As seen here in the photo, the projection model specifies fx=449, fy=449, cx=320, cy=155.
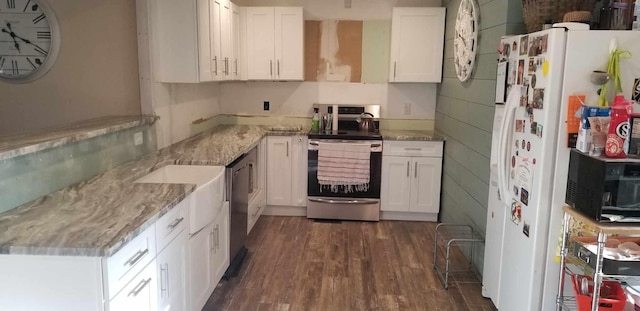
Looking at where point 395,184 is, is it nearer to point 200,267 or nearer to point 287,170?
point 287,170

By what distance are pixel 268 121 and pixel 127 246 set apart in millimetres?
3571

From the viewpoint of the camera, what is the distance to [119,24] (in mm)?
3393

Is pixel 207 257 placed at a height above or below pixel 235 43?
below

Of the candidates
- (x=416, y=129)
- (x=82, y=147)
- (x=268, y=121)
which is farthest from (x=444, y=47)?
(x=82, y=147)

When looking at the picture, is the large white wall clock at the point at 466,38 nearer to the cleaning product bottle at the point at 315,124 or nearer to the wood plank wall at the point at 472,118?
the wood plank wall at the point at 472,118

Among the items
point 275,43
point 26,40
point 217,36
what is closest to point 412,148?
point 275,43

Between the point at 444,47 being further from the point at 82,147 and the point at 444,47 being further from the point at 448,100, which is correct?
the point at 82,147

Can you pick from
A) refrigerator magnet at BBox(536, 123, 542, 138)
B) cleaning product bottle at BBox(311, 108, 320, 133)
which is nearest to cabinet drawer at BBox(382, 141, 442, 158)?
cleaning product bottle at BBox(311, 108, 320, 133)

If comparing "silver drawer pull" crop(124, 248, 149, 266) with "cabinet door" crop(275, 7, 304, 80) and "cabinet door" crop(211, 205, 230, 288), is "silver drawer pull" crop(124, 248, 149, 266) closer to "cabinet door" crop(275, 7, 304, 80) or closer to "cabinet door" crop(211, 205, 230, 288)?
"cabinet door" crop(211, 205, 230, 288)

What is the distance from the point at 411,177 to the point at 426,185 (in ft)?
0.59

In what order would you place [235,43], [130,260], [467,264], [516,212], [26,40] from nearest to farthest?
[130,260]
[516,212]
[26,40]
[467,264]
[235,43]

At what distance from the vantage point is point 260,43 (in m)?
4.72

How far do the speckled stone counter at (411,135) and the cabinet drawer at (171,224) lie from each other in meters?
2.61

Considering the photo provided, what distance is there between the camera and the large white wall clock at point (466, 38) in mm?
3473
